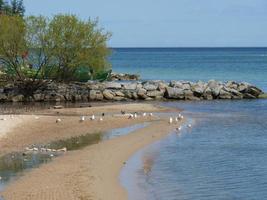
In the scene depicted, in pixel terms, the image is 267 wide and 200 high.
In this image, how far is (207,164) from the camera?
19.4 meters

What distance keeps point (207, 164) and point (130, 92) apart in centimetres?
2615

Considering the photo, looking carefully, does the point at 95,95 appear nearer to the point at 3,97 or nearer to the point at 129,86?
the point at 129,86

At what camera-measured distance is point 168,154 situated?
2123 cm

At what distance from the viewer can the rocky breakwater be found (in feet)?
140

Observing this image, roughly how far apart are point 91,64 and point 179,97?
22.8 feet

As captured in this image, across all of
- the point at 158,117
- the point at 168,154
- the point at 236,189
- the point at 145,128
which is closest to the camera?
the point at 236,189

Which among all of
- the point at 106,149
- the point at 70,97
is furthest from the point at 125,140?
the point at 70,97

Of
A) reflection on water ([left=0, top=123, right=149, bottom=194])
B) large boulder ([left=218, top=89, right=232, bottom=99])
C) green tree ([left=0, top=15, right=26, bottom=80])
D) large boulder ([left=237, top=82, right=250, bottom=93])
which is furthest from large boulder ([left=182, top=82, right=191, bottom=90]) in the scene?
reflection on water ([left=0, top=123, right=149, bottom=194])

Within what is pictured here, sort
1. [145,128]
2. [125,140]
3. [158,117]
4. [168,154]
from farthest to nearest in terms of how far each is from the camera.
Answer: [158,117] → [145,128] → [125,140] → [168,154]

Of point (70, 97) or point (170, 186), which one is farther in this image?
point (70, 97)

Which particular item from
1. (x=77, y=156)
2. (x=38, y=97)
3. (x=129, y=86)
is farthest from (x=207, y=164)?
(x=129, y=86)

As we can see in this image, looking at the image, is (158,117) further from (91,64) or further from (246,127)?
(91,64)

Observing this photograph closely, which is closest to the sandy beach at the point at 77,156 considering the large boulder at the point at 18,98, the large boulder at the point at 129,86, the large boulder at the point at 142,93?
the large boulder at the point at 18,98

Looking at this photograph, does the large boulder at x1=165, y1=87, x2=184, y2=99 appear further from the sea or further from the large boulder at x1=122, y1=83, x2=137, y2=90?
the sea
